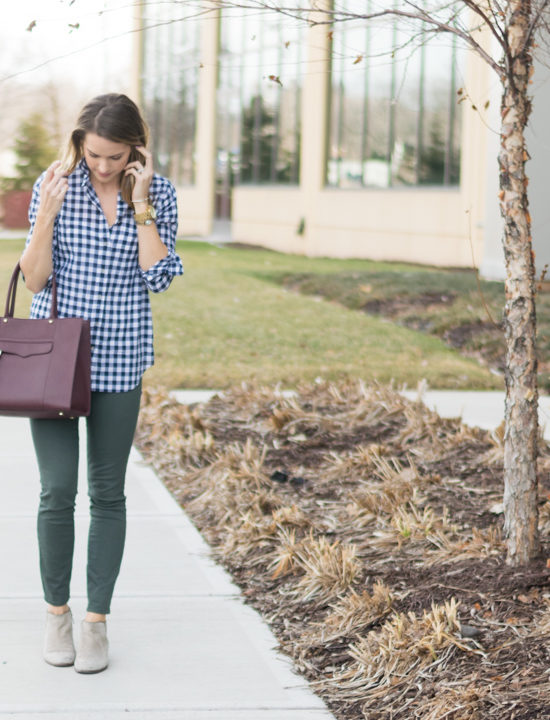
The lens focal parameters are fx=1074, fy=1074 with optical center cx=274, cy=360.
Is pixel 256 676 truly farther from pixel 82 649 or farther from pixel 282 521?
pixel 282 521

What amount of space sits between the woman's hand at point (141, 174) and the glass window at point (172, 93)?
34522 mm

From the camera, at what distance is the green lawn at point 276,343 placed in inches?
402

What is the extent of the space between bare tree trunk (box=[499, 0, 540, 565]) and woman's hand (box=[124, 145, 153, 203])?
1392 millimetres

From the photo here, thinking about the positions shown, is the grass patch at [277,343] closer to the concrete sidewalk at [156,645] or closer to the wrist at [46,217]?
the concrete sidewalk at [156,645]

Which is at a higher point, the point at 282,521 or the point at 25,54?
the point at 25,54

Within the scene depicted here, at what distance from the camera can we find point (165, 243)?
12.0 ft

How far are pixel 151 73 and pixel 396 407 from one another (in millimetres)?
37125

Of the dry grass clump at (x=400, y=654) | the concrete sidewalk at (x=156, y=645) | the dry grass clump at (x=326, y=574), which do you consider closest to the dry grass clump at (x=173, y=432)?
the concrete sidewalk at (x=156, y=645)

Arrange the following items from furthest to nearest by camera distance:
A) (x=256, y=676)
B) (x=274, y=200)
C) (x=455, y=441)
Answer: (x=274, y=200)
(x=455, y=441)
(x=256, y=676)

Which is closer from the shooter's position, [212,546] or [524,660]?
[524,660]

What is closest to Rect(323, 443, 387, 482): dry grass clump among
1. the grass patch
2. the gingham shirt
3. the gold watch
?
the gingham shirt

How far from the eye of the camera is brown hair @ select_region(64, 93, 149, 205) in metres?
3.46

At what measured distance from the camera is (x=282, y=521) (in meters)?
5.10

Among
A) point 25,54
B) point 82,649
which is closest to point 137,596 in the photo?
point 82,649
